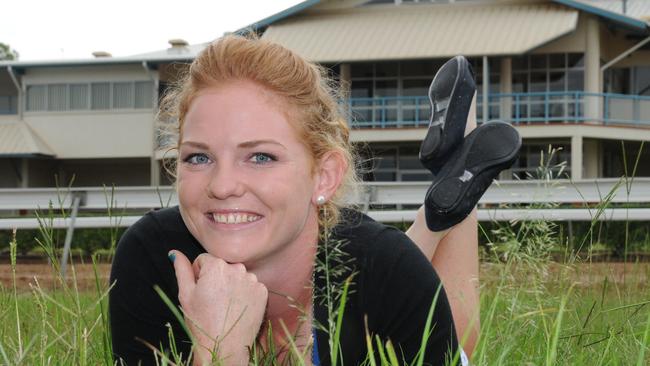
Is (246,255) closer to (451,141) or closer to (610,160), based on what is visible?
(451,141)

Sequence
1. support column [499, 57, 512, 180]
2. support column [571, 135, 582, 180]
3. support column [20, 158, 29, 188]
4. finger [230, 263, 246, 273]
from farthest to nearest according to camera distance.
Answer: support column [20, 158, 29, 188] < support column [499, 57, 512, 180] < support column [571, 135, 582, 180] < finger [230, 263, 246, 273]

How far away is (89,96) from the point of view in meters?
31.1

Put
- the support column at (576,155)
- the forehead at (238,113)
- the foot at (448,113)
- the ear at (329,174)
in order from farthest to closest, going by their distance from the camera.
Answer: the support column at (576,155) → the foot at (448,113) → the ear at (329,174) → the forehead at (238,113)

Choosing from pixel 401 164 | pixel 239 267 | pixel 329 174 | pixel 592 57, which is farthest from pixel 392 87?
pixel 239 267

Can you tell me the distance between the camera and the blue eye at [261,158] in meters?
2.13

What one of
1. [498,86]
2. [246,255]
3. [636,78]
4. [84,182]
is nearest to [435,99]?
[246,255]

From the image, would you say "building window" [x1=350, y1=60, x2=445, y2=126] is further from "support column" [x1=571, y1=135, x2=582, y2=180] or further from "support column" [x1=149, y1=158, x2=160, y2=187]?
"support column" [x1=149, y1=158, x2=160, y2=187]

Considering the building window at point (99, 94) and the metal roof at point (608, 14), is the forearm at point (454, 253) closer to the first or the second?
the metal roof at point (608, 14)

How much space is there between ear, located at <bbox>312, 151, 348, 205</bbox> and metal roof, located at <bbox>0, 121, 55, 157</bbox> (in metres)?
28.4

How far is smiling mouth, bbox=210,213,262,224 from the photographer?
214 cm

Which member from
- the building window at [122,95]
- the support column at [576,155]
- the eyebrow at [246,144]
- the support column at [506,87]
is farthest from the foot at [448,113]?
the building window at [122,95]

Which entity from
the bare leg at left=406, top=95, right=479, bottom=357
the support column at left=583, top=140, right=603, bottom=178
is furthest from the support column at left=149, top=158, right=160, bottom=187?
the bare leg at left=406, top=95, right=479, bottom=357

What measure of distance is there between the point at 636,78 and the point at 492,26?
6.28 m

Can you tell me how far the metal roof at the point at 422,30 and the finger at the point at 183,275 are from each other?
2128 cm
